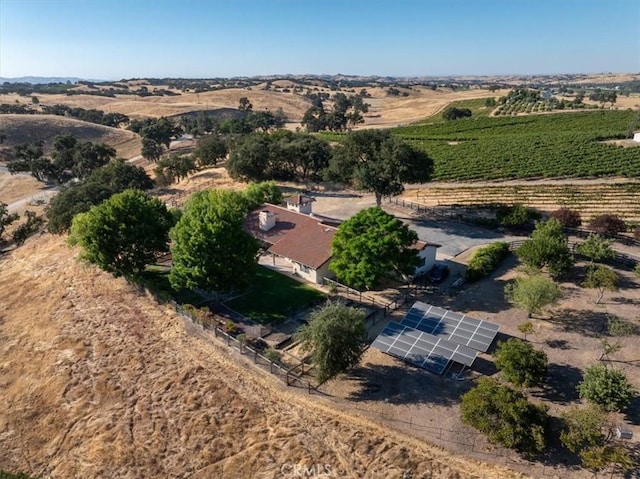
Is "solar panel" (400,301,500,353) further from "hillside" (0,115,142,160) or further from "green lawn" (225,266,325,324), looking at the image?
"hillside" (0,115,142,160)

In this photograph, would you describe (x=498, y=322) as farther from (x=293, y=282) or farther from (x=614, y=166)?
(x=614, y=166)

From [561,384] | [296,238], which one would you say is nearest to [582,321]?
[561,384]

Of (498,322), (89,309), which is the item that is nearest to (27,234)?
(89,309)

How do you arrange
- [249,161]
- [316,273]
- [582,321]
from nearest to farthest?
1. [582,321]
2. [316,273]
3. [249,161]

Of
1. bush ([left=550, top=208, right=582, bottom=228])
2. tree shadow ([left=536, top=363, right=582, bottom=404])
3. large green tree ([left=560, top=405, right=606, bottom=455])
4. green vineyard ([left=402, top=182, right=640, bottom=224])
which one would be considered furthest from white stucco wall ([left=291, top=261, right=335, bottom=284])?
green vineyard ([left=402, top=182, right=640, bottom=224])

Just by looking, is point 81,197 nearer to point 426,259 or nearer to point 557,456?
point 426,259

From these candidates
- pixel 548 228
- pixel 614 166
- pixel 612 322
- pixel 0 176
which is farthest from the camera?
pixel 0 176
